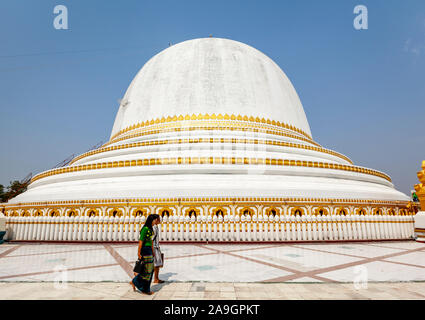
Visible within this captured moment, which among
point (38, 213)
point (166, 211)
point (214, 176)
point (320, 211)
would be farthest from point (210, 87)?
point (38, 213)

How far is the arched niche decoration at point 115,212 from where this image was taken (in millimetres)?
9797

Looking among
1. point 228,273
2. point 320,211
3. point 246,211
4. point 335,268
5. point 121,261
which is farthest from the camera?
point 320,211

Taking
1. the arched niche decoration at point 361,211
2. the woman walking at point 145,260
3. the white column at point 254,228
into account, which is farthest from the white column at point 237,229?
the arched niche decoration at point 361,211

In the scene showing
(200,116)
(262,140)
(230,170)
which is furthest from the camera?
(200,116)

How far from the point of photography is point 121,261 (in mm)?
6012

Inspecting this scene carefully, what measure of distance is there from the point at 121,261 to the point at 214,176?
224 inches

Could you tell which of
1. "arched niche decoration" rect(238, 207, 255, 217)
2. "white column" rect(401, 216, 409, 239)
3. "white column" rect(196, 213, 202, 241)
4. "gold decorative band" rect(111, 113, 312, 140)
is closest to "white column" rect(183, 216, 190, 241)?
"white column" rect(196, 213, 202, 241)

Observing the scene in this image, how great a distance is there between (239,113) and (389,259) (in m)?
10.8

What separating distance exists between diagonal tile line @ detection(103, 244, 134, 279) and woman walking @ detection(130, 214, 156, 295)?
0.98m

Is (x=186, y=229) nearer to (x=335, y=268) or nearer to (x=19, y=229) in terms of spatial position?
(x=335, y=268)

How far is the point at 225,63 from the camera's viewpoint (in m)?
17.2

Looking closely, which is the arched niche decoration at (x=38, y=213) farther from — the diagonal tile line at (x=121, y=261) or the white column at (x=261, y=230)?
the white column at (x=261, y=230)
